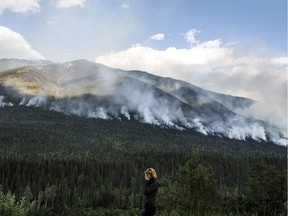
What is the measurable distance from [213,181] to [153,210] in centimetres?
3319

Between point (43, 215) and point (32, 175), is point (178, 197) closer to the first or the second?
point (43, 215)

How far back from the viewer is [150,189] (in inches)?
1133

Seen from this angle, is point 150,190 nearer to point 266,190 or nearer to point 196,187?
point 196,187

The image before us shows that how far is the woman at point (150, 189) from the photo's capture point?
28609 mm

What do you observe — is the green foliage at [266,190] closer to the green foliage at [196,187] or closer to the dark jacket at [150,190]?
the green foliage at [196,187]

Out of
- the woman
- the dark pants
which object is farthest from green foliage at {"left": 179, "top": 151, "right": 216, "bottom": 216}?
the woman

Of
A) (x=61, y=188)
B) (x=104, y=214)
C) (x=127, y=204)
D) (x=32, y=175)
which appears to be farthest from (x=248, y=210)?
(x=32, y=175)

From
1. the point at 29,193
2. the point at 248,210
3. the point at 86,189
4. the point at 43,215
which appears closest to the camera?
the point at 248,210

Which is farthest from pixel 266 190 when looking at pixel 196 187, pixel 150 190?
pixel 150 190

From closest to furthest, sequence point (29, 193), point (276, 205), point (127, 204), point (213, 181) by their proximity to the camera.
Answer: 1. point (213, 181)
2. point (276, 205)
3. point (29, 193)
4. point (127, 204)

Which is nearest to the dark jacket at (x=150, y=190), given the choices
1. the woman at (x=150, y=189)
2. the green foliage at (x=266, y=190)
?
the woman at (x=150, y=189)

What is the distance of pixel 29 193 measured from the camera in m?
171

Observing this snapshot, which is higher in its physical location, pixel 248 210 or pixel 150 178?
pixel 150 178

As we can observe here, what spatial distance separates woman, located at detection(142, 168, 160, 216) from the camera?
28.6 metres
